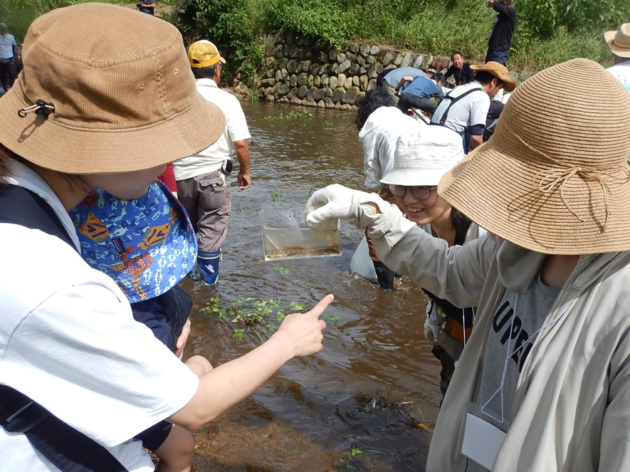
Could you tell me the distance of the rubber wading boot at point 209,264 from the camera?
4.48 m

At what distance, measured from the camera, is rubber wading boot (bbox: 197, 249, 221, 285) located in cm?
448

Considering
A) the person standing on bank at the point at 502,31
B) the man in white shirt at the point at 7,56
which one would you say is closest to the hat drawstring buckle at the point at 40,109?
the person standing on bank at the point at 502,31

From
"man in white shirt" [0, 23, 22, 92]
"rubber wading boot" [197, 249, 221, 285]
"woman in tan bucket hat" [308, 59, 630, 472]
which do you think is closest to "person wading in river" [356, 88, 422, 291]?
"rubber wading boot" [197, 249, 221, 285]

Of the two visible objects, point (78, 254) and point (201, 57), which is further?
point (201, 57)

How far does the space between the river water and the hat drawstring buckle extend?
6.56 ft

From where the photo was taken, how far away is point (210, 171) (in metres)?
4.34

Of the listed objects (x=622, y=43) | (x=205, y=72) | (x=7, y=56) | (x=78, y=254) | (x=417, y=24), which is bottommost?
(x=7, y=56)

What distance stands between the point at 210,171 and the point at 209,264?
0.82m

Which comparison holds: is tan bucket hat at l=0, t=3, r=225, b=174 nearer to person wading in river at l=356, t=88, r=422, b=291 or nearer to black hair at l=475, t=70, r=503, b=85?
person wading in river at l=356, t=88, r=422, b=291

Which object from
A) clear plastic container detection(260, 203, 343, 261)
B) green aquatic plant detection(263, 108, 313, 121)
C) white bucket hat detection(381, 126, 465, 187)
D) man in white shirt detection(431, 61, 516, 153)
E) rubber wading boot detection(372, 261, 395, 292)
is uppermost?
white bucket hat detection(381, 126, 465, 187)

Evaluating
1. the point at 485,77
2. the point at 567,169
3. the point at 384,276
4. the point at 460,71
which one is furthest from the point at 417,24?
the point at 567,169

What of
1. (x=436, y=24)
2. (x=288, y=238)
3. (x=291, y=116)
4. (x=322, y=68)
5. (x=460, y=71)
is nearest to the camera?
(x=288, y=238)

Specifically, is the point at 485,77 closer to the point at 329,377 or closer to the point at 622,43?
the point at 622,43

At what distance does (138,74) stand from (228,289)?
354 cm
